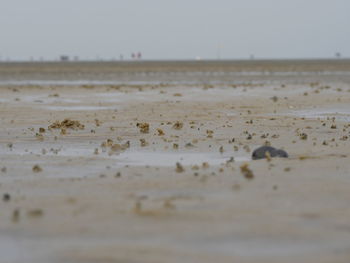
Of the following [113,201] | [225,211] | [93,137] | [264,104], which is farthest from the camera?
[264,104]

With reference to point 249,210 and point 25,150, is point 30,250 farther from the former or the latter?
point 25,150

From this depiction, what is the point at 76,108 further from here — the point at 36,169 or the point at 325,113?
the point at 36,169

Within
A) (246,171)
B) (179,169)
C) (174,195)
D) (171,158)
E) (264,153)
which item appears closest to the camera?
(174,195)

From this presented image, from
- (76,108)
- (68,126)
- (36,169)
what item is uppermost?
(36,169)

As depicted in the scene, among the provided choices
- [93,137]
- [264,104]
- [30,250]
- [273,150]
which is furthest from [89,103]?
[30,250]

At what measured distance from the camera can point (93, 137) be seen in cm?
1318

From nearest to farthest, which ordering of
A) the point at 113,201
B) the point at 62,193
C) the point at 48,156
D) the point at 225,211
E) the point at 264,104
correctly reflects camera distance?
the point at 225,211
the point at 113,201
the point at 62,193
the point at 48,156
the point at 264,104

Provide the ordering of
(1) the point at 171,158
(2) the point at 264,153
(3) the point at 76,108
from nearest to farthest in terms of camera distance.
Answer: (2) the point at 264,153, (1) the point at 171,158, (3) the point at 76,108

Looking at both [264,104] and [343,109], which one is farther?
[264,104]

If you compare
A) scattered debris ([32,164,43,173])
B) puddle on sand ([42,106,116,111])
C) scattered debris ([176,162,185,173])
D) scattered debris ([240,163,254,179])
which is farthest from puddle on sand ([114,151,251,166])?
puddle on sand ([42,106,116,111])

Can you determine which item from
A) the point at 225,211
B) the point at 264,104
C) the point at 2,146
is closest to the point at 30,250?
the point at 225,211

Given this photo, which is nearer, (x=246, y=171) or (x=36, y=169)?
(x=246, y=171)

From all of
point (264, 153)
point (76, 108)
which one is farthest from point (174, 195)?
point (76, 108)

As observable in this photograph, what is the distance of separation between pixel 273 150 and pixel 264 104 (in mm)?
12980
